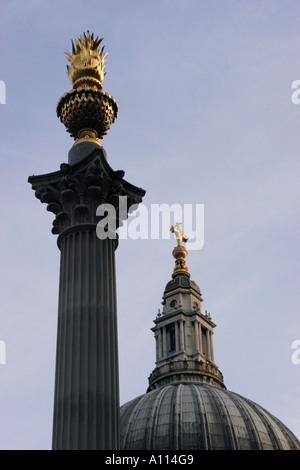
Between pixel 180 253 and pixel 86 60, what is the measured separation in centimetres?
10131

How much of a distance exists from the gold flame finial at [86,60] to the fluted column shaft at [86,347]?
5318 mm

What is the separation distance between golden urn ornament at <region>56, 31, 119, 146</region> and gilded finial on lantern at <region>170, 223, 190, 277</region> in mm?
98359

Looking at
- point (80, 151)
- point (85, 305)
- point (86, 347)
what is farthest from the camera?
point (80, 151)

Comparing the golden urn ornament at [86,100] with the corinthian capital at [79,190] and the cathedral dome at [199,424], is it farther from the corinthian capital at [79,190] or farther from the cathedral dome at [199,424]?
the cathedral dome at [199,424]

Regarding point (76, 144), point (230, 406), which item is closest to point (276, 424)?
point (230, 406)

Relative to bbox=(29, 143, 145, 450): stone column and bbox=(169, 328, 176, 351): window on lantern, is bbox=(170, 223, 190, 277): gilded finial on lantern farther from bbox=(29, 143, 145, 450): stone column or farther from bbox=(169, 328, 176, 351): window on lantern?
bbox=(29, 143, 145, 450): stone column

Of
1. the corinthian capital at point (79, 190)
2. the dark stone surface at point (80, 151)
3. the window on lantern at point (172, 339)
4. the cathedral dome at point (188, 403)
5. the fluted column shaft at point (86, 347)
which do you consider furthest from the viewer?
the window on lantern at point (172, 339)

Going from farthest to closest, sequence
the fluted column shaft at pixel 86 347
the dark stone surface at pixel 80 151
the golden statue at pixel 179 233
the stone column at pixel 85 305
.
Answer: the golden statue at pixel 179 233, the dark stone surface at pixel 80 151, the stone column at pixel 85 305, the fluted column shaft at pixel 86 347

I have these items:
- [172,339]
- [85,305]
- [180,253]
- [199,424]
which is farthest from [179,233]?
[85,305]

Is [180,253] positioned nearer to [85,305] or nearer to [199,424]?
[199,424]

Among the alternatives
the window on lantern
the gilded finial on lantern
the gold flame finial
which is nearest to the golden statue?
the gilded finial on lantern

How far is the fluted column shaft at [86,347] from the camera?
2088 cm

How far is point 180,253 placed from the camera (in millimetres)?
127688

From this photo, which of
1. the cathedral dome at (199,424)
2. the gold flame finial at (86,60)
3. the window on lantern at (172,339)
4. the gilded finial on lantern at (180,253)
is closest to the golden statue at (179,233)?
the gilded finial on lantern at (180,253)
